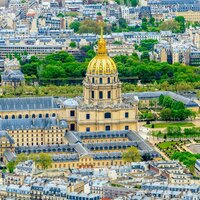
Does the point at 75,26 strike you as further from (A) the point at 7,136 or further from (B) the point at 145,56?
(A) the point at 7,136

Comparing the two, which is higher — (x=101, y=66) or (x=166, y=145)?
(x=101, y=66)

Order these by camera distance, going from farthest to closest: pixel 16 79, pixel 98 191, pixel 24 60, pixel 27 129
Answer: pixel 24 60, pixel 16 79, pixel 27 129, pixel 98 191

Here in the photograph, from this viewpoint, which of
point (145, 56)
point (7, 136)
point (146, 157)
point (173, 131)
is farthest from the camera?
point (145, 56)

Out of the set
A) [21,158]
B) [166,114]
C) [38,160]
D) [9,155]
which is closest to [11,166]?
[21,158]

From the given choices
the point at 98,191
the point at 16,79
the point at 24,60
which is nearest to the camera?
the point at 98,191

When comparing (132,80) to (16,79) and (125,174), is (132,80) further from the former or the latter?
(125,174)

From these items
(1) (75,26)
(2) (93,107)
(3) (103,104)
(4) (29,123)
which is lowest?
(4) (29,123)

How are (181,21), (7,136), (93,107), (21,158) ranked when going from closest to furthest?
(21,158), (7,136), (93,107), (181,21)

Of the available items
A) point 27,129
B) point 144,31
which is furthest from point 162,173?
point 144,31

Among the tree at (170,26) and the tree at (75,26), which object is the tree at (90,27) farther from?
the tree at (170,26)
